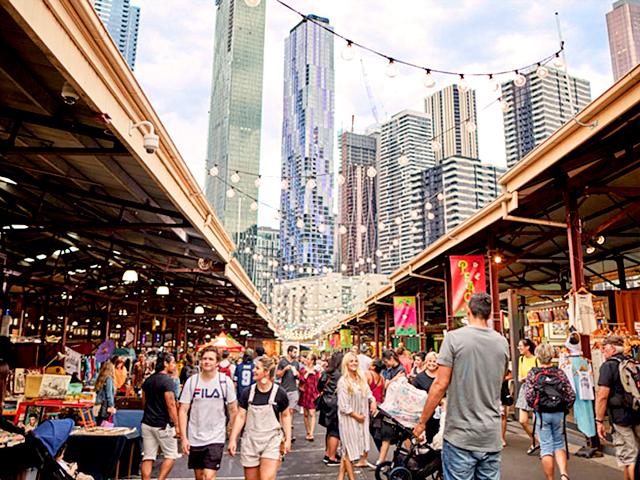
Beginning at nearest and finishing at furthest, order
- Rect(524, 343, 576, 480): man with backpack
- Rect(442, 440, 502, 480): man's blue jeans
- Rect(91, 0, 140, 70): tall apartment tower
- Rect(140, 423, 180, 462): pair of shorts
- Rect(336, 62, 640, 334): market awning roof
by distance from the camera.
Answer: Rect(442, 440, 502, 480): man's blue jeans
Rect(524, 343, 576, 480): man with backpack
Rect(140, 423, 180, 462): pair of shorts
Rect(336, 62, 640, 334): market awning roof
Rect(91, 0, 140, 70): tall apartment tower

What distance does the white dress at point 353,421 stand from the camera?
6.81 metres

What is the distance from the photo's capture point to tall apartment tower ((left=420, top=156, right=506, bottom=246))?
466 feet

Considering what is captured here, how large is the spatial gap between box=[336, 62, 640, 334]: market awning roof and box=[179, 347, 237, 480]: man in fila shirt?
20.7ft

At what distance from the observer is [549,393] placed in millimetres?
6355

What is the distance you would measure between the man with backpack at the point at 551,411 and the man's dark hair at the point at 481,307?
10.6 ft

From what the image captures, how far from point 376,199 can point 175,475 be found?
177m

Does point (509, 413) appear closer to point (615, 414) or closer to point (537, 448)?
point (537, 448)

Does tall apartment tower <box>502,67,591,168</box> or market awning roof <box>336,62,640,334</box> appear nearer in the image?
market awning roof <box>336,62,640,334</box>

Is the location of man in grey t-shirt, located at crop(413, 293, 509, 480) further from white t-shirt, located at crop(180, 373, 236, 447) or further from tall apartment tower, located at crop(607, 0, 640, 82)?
tall apartment tower, located at crop(607, 0, 640, 82)

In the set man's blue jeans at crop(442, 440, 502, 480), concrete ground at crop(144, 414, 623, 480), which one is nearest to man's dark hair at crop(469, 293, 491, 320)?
man's blue jeans at crop(442, 440, 502, 480)

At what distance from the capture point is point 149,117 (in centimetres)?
590

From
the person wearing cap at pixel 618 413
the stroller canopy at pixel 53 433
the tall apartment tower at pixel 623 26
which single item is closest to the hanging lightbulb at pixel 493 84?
the person wearing cap at pixel 618 413

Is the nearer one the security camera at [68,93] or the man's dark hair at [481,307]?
the man's dark hair at [481,307]

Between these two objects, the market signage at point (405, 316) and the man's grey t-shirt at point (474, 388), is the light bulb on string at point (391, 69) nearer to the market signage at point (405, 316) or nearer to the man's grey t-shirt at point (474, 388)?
the man's grey t-shirt at point (474, 388)
